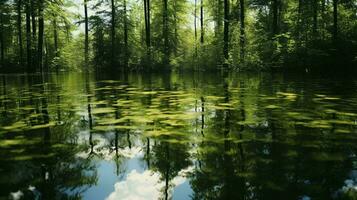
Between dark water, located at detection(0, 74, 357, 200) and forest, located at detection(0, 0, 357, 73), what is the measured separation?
642 inches

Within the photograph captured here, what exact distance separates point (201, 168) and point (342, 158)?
1749 millimetres

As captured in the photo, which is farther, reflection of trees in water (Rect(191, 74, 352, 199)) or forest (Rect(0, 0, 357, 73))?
forest (Rect(0, 0, 357, 73))

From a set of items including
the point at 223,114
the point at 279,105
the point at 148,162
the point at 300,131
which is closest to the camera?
the point at 148,162

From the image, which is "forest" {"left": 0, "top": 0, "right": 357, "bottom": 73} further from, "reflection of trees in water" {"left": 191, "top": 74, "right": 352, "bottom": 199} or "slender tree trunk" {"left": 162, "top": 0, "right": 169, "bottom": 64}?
"reflection of trees in water" {"left": 191, "top": 74, "right": 352, "bottom": 199}

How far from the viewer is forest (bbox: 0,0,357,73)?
905 inches

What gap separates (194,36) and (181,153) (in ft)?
140

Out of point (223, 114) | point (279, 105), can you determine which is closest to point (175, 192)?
point (223, 114)

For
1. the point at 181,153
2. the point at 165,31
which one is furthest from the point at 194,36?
the point at 181,153

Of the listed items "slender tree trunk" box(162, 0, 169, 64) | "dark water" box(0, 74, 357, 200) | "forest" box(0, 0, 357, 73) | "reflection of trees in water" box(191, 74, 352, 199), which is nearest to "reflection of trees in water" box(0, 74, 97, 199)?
"dark water" box(0, 74, 357, 200)

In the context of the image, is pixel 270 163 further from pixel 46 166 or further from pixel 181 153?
pixel 46 166

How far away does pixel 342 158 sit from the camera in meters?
4.21

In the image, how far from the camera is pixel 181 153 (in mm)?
4598

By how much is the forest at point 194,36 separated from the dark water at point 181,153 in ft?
53.5

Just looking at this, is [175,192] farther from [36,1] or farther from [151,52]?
[151,52]
